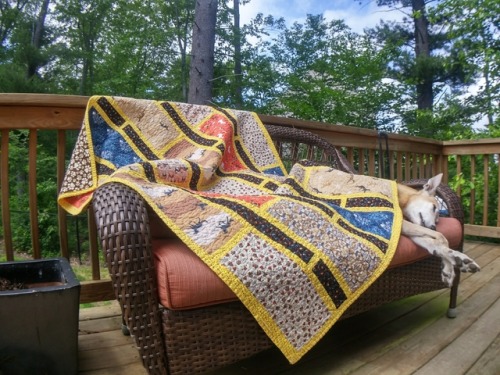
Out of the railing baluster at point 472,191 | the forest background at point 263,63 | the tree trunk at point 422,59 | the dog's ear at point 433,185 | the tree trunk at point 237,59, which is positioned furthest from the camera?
the tree trunk at point 422,59

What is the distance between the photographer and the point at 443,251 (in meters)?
1.63

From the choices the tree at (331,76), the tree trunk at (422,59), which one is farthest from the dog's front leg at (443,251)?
the tree trunk at (422,59)

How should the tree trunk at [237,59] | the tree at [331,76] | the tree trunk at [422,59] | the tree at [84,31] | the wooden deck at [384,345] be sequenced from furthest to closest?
1. the tree trunk at [422,59]
2. the tree at [84,31]
3. the tree trunk at [237,59]
4. the tree at [331,76]
5. the wooden deck at [384,345]

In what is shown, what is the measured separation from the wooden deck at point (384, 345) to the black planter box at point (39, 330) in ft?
0.70

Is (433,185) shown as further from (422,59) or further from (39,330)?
(422,59)

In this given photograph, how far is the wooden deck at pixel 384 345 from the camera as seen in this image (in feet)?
4.74

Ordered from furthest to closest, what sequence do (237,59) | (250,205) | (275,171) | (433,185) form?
(237,59) → (275,171) → (433,185) → (250,205)

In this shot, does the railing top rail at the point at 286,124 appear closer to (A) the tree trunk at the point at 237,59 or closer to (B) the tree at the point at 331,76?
(B) the tree at the point at 331,76

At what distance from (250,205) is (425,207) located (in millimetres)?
1049

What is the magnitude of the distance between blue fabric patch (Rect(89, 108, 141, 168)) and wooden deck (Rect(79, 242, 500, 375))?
2.58 feet

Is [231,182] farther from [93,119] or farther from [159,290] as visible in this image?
[159,290]

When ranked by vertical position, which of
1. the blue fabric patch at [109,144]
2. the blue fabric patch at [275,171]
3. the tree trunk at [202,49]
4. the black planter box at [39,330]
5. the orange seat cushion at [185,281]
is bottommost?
the black planter box at [39,330]

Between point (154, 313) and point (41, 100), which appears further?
point (41, 100)

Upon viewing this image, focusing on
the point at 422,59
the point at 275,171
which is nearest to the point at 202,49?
the point at 275,171
